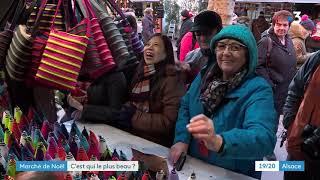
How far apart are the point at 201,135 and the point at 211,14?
64.7 inches

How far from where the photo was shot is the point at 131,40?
89.0 inches

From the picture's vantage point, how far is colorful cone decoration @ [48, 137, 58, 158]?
1512 millimetres

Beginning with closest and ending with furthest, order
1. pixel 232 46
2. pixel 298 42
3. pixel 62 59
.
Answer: pixel 62 59 → pixel 232 46 → pixel 298 42

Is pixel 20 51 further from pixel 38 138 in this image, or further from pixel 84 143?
pixel 84 143

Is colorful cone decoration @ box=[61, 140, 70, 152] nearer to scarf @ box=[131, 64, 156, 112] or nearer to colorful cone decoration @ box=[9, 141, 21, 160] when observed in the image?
colorful cone decoration @ box=[9, 141, 21, 160]

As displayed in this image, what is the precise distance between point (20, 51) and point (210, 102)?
32.8 inches

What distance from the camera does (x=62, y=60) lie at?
1.73 meters

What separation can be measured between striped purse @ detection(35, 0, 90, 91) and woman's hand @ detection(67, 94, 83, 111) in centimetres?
70

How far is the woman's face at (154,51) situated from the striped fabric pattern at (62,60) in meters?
0.53

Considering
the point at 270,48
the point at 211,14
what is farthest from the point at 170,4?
the point at 211,14

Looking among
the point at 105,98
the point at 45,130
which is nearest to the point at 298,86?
the point at 105,98

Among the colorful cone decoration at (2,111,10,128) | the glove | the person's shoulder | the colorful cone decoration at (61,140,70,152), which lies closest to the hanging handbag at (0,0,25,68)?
the colorful cone decoration at (2,111,10,128)

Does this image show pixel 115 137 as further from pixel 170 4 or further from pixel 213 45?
pixel 170 4

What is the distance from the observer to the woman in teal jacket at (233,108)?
160 cm
